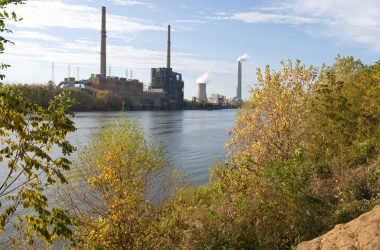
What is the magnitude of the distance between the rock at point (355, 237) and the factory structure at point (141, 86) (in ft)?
336

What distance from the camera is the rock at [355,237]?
5785mm

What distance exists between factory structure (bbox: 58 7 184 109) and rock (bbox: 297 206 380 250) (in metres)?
102

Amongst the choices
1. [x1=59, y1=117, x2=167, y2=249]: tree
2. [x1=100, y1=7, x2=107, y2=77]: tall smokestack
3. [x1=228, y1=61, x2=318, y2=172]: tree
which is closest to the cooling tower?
[x1=100, y1=7, x2=107, y2=77]: tall smokestack

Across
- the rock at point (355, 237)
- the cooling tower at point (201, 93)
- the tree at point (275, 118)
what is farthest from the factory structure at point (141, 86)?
the rock at point (355, 237)

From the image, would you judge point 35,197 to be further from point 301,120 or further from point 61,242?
point 301,120

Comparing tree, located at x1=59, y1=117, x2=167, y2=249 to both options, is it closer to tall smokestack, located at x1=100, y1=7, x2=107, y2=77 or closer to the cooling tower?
tall smokestack, located at x1=100, y1=7, x2=107, y2=77

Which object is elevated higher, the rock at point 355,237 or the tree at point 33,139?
the tree at point 33,139

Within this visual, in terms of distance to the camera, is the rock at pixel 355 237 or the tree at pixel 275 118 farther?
the tree at pixel 275 118

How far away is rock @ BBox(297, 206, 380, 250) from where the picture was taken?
228 inches

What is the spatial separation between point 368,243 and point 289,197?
318 centimetres

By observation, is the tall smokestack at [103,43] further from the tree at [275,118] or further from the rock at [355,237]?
the rock at [355,237]

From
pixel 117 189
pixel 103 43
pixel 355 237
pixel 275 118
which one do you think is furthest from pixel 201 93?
pixel 355 237

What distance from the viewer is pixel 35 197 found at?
4105 millimetres

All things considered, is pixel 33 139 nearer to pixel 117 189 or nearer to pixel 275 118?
pixel 117 189
